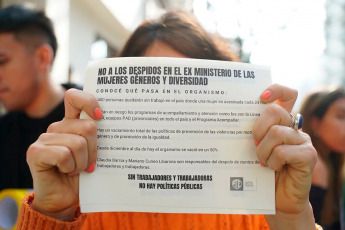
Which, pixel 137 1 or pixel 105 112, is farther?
pixel 137 1

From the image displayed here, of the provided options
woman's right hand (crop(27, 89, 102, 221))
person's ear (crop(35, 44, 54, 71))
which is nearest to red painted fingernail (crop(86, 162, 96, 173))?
woman's right hand (crop(27, 89, 102, 221))

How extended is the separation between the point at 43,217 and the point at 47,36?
1552mm

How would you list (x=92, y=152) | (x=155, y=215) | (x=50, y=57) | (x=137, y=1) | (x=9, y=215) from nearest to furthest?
(x=92, y=152) < (x=155, y=215) < (x=9, y=215) < (x=50, y=57) < (x=137, y=1)

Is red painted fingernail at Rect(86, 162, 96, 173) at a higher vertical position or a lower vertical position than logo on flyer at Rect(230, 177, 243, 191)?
higher

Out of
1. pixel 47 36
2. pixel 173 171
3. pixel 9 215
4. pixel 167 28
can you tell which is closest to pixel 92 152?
pixel 173 171

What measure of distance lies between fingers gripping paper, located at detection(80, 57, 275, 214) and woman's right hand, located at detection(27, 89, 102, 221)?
0.03 meters

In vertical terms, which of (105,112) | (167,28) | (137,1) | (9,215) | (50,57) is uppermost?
(137,1)

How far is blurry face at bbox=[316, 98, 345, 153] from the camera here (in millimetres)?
2041

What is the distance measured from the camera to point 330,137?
6.76ft

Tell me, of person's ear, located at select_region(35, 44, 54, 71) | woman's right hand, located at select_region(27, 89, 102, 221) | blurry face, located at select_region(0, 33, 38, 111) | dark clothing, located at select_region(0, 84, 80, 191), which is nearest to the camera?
woman's right hand, located at select_region(27, 89, 102, 221)

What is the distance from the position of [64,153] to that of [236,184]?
369mm

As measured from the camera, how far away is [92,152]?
2.36 feet

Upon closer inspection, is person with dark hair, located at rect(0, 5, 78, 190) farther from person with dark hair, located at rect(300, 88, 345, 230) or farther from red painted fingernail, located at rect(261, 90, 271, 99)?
person with dark hair, located at rect(300, 88, 345, 230)

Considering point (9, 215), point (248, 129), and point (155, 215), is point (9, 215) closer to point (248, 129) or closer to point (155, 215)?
point (155, 215)
